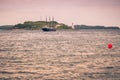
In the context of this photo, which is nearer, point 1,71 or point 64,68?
point 1,71

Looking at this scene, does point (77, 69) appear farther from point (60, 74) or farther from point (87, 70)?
point (60, 74)

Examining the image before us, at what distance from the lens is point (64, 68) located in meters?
43.1

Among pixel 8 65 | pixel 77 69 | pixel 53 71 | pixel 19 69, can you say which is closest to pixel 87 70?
pixel 77 69

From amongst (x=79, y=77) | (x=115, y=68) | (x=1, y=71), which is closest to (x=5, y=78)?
(x=1, y=71)

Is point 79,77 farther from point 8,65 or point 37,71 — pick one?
point 8,65

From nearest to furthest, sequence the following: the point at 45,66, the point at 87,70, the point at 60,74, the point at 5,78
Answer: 1. the point at 5,78
2. the point at 60,74
3. the point at 87,70
4. the point at 45,66

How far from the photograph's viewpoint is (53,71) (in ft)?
132

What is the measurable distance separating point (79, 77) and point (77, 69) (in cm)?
582

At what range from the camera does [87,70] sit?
40.9m

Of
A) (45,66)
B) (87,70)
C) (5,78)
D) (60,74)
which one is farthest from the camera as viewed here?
(45,66)

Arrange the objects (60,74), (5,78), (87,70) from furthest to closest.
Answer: (87,70) < (60,74) < (5,78)

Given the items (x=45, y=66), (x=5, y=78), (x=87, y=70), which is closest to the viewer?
(x=5, y=78)

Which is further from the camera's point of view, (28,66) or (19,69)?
(28,66)

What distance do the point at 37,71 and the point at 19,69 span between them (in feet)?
10.8
